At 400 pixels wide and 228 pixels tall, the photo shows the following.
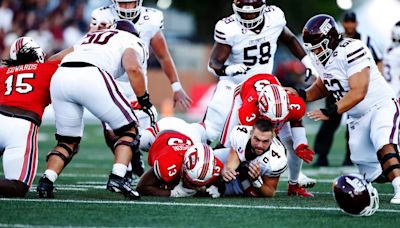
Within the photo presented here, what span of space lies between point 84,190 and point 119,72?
1095 mm

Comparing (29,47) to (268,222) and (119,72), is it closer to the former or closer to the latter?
(119,72)

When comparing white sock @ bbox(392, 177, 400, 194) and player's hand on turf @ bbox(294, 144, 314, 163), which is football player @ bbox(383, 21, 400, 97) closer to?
player's hand on turf @ bbox(294, 144, 314, 163)

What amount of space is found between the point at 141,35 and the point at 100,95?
2.04 m

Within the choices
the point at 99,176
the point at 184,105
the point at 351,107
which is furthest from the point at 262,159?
the point at 99,176

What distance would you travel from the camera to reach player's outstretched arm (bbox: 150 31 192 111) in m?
8.80

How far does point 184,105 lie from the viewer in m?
8.73

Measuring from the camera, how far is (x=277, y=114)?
7125mm

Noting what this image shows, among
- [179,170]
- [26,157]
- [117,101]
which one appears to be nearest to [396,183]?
[179,170]

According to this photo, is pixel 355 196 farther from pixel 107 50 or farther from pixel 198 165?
pixel 107 50

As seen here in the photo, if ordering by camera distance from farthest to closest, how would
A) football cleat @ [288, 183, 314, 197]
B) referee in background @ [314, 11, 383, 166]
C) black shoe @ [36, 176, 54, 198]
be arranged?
referee in background @ [314, 11, 383, 166] → football cleat @ [288, 183, 314, 197] → black shoe @ [36, 176, 54, 198]

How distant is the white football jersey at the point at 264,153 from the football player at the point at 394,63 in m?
4.18

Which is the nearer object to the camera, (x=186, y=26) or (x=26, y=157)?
(x=26, y=157)

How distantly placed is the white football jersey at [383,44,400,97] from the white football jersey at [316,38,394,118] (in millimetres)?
3755

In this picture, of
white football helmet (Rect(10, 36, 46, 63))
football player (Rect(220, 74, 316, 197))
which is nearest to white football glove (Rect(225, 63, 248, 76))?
football player (Rect(220, 74, 316, 197))
